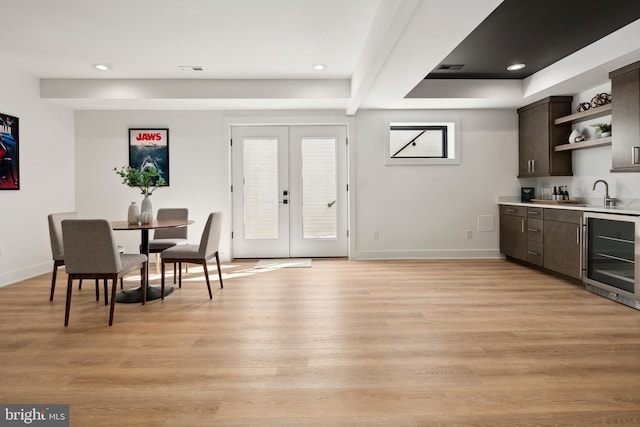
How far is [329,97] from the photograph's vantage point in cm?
504

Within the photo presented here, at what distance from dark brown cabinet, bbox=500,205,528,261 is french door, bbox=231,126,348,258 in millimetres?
2366

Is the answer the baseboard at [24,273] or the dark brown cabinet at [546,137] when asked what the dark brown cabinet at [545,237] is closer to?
the dark brown cabinet at [546,137]

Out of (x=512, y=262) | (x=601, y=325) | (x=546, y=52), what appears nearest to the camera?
(x=601, y=325)

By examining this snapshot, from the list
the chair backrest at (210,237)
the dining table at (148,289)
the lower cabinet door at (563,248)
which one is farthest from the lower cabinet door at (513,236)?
the dining table at (148,289)

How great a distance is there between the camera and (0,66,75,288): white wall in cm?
438

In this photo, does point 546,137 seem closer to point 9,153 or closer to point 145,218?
point 145,218

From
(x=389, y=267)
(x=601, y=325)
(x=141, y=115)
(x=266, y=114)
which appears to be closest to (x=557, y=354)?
(x=601, y=325)

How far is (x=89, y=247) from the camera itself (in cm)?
288

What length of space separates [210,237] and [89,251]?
1.05m

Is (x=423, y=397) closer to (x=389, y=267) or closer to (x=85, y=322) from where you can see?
(x=85, y=322)

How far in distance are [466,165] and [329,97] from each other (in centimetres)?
240

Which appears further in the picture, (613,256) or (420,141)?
(420,141)

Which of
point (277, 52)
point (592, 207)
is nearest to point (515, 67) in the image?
point (592, 207)

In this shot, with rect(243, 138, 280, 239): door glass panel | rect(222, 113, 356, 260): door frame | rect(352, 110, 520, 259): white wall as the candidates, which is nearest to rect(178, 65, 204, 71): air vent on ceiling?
rect(222, 113, 356, 260): door frame
